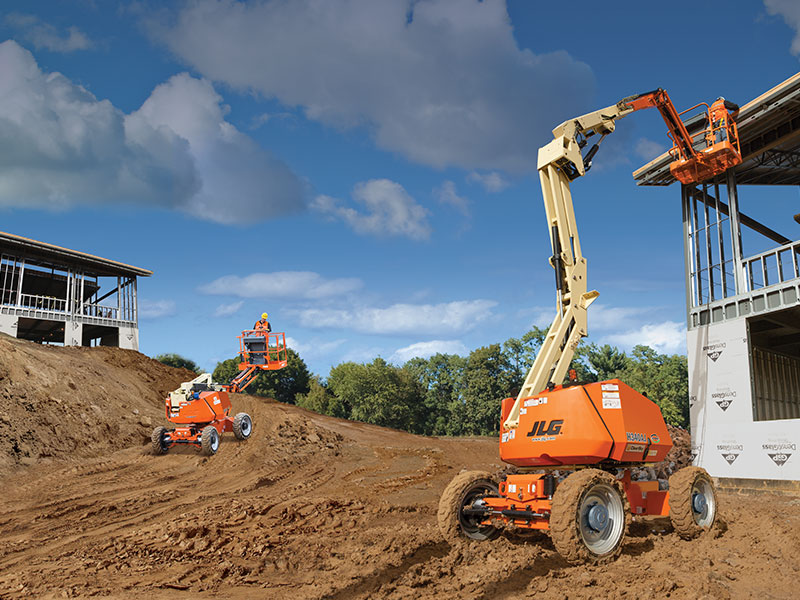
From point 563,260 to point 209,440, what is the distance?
13.2m

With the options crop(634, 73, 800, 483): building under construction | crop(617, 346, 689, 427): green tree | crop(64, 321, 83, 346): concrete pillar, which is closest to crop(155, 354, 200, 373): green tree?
crop(64, 321, 83, 346): concrete pillar

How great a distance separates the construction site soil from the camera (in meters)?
6.92

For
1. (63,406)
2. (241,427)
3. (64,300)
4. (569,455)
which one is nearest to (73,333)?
(64,300)

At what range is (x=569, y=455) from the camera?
8172 mm

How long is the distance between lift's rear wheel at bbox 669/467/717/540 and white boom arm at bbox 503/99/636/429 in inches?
95.1

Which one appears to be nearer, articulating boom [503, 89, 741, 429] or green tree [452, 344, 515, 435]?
articulating boom [503, 89, 741, 429]

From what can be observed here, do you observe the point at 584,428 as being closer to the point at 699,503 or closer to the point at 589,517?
the point at 589,517

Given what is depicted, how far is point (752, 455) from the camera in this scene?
53.3 feet

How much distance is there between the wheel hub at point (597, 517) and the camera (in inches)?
297

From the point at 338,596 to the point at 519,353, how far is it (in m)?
50.5

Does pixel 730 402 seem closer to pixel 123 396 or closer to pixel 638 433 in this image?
pixel 638 433

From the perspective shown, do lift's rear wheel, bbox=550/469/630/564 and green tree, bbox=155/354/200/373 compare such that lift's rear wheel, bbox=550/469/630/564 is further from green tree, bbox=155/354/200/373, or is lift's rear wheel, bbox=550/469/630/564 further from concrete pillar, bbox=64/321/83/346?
green tree, bbox=155/354/200/373

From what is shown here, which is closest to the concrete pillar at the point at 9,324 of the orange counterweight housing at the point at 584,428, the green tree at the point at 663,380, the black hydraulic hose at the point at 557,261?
the black hydraulic hose at the point at 557,261

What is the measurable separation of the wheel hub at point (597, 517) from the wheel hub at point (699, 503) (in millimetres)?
2379
